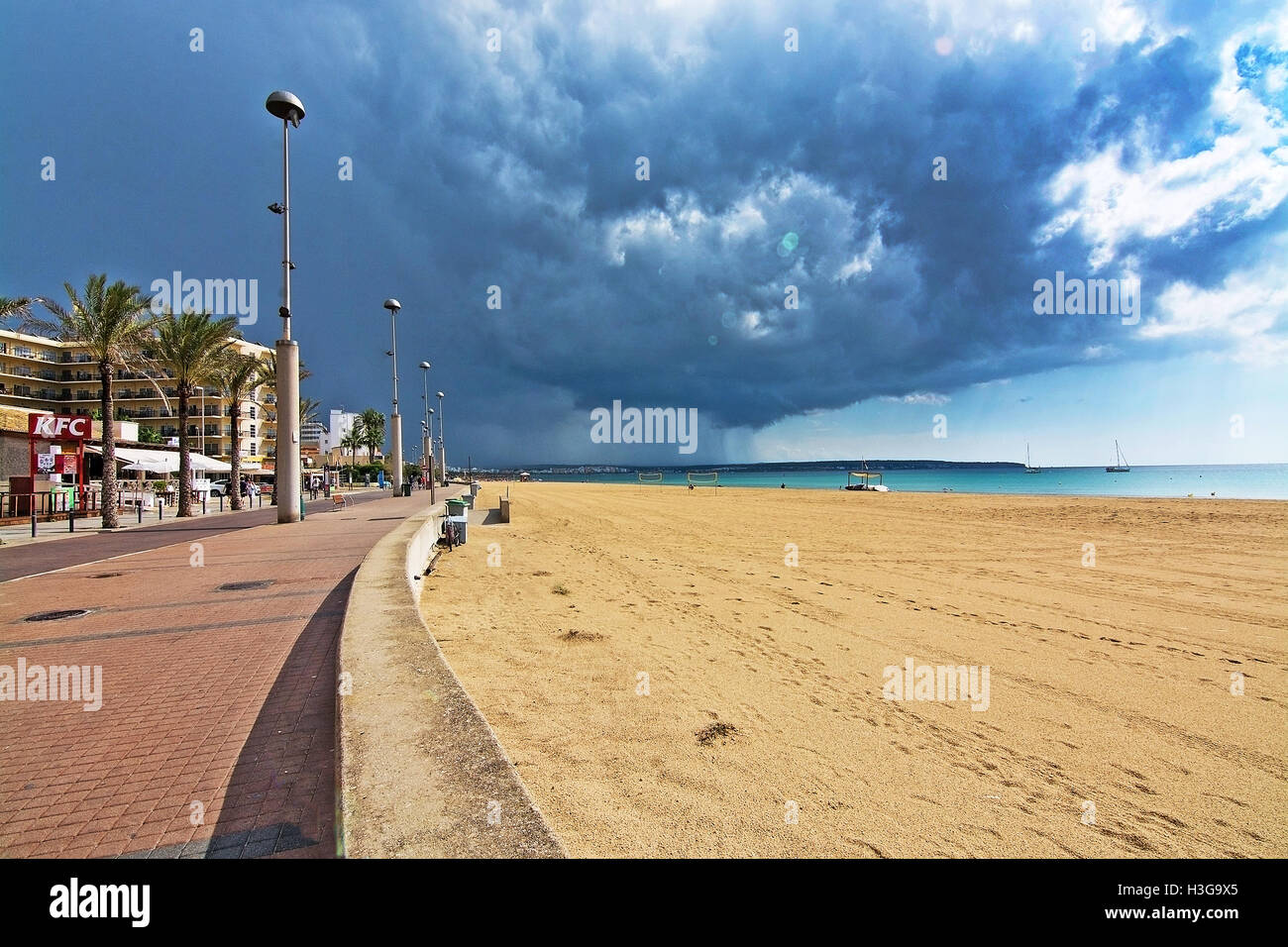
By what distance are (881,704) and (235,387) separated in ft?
124

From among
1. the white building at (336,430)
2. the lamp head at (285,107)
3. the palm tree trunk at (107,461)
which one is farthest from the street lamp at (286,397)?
the white building at (336,430)

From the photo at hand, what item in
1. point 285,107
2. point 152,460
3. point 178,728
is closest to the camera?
point 178,728

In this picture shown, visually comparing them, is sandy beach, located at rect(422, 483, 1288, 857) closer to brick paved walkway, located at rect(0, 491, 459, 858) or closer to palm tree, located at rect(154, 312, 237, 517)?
brick paved walkway, located at rect(0, 491, 459, 858)

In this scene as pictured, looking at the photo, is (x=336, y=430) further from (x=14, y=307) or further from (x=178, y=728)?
(x=178, y=728)

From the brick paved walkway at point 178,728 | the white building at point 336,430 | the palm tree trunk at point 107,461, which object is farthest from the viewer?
the white building at point 336,430

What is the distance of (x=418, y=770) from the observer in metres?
2.65

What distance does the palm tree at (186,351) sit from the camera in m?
25.4

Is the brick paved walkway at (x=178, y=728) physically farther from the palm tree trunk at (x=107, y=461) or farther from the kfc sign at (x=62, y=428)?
the kfc sign at (x=62, y=428)

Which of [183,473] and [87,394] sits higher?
[87,394]

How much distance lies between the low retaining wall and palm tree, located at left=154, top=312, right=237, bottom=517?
27978mm

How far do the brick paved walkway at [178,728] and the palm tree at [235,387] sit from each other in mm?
23968

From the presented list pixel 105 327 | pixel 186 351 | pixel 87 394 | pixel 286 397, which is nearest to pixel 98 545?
pixel 286 397
